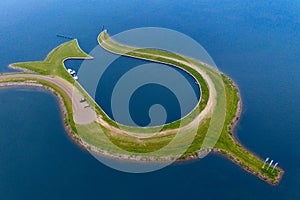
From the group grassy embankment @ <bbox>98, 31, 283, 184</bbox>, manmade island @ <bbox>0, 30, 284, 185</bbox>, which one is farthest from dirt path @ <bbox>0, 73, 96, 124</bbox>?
grassy embankment @ <bbox>98, 31, 283, 184</bbox>

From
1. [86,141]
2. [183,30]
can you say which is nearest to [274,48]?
[183,30]

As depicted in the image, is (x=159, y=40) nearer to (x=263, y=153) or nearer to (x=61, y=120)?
(x=61, y=120)

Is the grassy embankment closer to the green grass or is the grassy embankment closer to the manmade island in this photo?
the manmade island

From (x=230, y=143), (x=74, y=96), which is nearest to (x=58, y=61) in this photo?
(x=74, y=96)

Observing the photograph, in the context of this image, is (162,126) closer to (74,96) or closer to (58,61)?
(74,96)

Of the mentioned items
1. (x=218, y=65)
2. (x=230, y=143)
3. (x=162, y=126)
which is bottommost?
(x=230, y=143)

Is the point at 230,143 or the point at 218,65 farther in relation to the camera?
the point at 218,65
